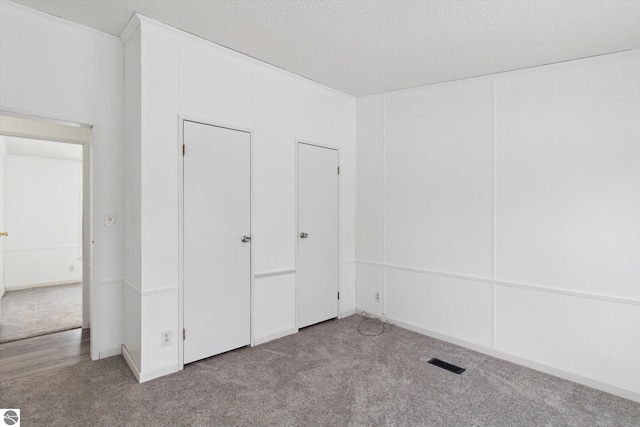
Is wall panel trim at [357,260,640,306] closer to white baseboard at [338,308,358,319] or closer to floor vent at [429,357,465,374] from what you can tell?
white baseboard at [338,308,358,319]

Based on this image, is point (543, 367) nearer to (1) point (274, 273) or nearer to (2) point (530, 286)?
(2) point (530, 286)

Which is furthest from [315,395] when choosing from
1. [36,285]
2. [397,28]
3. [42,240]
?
[42,240]

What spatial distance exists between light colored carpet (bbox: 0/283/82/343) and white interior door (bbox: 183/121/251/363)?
1.99 m

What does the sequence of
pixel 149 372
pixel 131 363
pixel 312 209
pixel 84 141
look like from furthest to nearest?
pixel 312 209 < pixel 84 141 < pixel 131 363 < pixel 149 372

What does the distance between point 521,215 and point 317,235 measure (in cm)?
A: 207

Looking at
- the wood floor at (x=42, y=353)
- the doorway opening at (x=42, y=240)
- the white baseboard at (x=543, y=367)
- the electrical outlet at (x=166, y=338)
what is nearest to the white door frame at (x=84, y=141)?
the doorway opening at (x=42, y=240)

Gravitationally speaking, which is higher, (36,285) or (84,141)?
(84,141)

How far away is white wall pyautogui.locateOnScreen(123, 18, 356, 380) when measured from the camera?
2564 millimetres

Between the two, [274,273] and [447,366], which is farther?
[274,273]

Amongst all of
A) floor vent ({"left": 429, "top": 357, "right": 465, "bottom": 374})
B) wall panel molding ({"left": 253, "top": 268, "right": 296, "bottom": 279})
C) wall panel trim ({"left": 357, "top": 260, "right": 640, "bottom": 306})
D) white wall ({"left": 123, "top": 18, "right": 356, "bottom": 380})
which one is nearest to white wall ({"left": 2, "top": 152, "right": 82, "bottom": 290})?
white wall ({"left": 123, "top": 18, "right": 356, "bottom": 380})

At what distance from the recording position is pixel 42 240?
605cm

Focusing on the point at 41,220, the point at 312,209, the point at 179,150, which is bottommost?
the point at 41,220

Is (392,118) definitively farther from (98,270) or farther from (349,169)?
(98,270)

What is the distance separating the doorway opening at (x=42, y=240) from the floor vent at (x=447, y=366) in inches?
139
